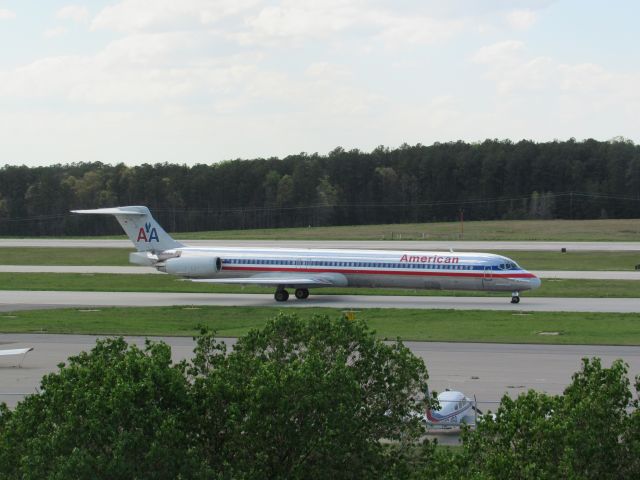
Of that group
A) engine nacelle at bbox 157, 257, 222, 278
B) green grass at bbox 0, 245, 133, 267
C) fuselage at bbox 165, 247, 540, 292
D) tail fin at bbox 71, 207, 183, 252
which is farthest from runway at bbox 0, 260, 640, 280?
engine nacelle at bbox 157, 257, 222, 278

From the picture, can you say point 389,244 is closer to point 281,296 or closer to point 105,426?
point 281,296

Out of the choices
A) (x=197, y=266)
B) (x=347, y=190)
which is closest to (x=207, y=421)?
(x=197, y=266)

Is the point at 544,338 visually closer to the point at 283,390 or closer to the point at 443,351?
the point at 443,351

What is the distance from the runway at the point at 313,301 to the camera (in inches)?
1721

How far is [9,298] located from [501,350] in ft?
89.1

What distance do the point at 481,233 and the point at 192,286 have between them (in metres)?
53.7

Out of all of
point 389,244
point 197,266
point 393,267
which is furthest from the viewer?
point 389,244

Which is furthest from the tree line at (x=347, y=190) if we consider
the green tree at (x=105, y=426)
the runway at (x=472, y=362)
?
the green tree at (x=105, y=426)

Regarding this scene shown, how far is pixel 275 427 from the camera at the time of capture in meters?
13.4

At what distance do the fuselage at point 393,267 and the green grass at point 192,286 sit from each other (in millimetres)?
3597

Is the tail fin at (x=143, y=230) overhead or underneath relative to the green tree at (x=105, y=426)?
overhead

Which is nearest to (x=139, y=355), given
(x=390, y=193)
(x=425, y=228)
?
(x=425, y=228)

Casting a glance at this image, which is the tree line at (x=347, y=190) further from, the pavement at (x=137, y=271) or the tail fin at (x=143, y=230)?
the tail fin at (x=143, y=230)

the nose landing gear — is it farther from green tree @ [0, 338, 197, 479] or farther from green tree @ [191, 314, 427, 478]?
green tree @ [0, 338, 197, 479]
